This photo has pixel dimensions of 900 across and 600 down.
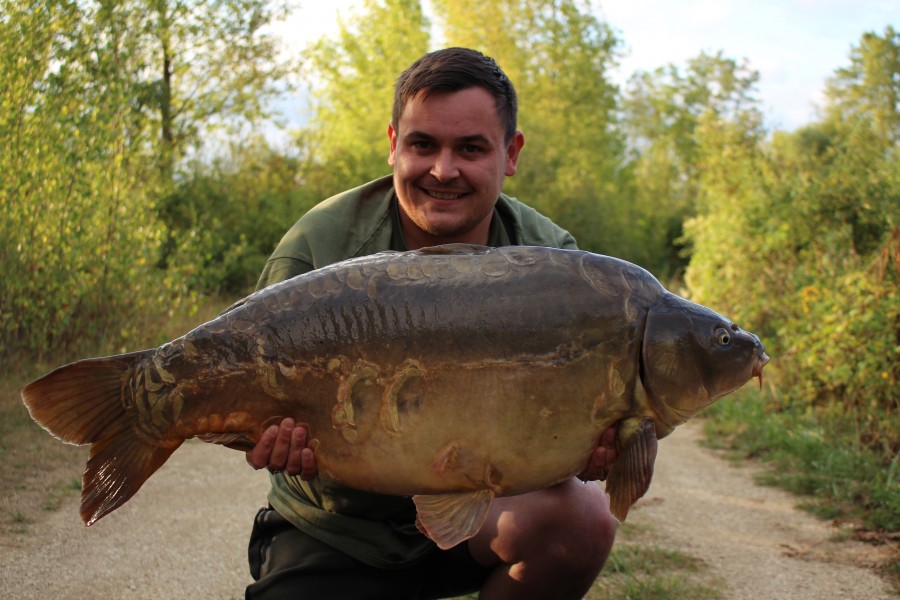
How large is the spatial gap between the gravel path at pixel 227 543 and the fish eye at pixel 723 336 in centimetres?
183

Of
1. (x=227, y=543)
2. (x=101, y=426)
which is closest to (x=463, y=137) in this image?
(x=101, y=426)

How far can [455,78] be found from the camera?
271cm

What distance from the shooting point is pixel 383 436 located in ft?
6.76

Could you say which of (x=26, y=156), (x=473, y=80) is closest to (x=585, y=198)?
(x=26, y=156)

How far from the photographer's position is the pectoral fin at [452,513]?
2.08 meters

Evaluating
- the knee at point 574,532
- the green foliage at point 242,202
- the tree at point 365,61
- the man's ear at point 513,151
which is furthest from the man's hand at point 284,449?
the tree at point 365,61

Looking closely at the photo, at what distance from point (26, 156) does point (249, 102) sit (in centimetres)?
947

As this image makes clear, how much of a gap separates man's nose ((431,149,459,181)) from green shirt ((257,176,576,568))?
0.26m

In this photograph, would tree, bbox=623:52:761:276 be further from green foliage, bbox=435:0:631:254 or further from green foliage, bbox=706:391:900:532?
green foliage, bbox=706:391:900:532

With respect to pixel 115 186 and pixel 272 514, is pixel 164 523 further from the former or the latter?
pixel 115 186

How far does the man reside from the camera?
8.33 ft

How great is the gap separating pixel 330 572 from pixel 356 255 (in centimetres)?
97

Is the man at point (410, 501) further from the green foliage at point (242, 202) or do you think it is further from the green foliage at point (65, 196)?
the green foliage at point (242, 202)

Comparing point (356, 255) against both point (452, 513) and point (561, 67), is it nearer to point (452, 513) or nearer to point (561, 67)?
point (452, 513)
